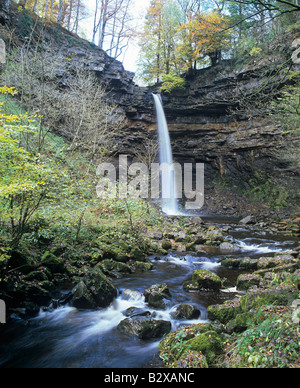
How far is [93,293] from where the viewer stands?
4.71m

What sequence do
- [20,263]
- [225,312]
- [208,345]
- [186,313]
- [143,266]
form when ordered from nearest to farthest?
[208,345]
[225,312]
[186,313]
[20,263]
[143,266]

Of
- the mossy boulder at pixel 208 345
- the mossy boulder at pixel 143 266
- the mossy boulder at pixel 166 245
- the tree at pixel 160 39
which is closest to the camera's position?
the mossy boulder at pixel 208 345

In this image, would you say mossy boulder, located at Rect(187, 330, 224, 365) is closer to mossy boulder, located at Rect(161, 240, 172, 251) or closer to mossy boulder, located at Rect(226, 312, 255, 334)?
mossy boulder, located at Rect(226, 312, 255, 334)

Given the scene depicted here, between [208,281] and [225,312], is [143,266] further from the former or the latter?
[225,312]

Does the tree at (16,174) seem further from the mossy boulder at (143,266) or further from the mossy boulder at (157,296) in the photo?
the mossy boulder at (143,266)

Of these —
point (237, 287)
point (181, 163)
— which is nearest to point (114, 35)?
point (181, 163)

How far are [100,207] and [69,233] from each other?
2164 millimetres

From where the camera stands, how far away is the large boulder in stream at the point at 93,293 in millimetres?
4504

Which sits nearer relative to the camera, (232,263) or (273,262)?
(273,262)

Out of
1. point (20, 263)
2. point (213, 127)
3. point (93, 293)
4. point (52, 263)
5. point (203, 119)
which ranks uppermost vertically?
point (203, 119)

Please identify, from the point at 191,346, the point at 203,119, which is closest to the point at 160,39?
the point at 203,119

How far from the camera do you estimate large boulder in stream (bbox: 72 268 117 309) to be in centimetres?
450

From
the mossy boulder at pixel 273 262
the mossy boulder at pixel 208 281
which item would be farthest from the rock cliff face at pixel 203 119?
the mossy boulder at pixel 208 281

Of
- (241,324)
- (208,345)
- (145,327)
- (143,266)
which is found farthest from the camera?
(143,266)
